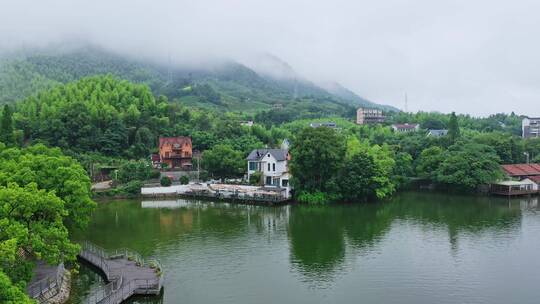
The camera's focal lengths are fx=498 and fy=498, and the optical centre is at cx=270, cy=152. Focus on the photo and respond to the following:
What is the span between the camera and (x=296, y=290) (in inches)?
979

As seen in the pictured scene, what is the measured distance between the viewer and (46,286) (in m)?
21.8

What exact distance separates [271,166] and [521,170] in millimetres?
30384

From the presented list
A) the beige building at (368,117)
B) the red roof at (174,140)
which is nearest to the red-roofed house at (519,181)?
the red roof at (174,140)

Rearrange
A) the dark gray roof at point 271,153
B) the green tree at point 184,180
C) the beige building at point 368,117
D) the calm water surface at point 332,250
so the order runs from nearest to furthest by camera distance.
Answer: the calm water surface at point 332,250, the green tree at point 184,180, the dark gray roof at point 271,153, the beige building at point 368,117

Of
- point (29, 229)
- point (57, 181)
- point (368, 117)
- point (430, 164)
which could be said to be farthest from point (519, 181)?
point (368, 117)

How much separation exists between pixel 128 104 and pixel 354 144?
41.1m

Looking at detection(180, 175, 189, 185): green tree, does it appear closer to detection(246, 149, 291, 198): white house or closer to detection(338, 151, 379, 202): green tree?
detection(246, 149, 291, 198): white house

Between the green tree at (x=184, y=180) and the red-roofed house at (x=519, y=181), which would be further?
the green tree at (x=184, y=180)

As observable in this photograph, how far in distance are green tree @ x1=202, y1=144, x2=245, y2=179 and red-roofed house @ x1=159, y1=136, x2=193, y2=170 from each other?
6860mm

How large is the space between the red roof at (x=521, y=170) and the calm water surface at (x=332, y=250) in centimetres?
1006

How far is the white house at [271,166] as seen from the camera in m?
56.2

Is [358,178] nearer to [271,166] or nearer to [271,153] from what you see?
[271,166]

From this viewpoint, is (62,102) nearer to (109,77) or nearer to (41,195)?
(109,77)

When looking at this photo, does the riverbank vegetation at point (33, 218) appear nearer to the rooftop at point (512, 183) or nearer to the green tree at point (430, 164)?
the green tree at point (430, 164)
